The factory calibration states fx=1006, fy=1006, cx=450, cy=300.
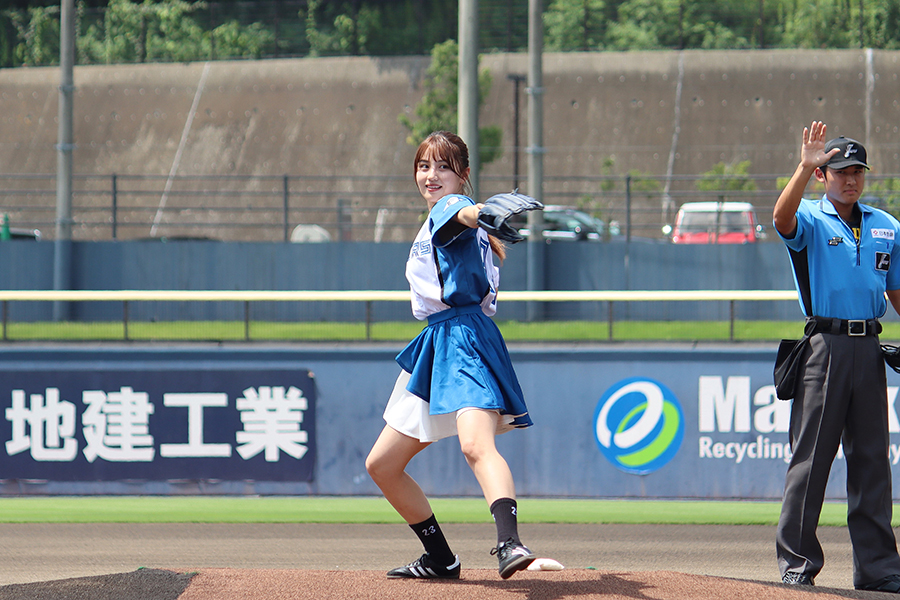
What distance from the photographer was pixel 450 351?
161 inches

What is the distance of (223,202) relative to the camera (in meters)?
43.8

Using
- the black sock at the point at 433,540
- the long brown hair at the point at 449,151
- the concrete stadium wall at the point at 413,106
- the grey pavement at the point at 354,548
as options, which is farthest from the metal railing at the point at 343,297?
the concrete stadium wall at the point at 413,106

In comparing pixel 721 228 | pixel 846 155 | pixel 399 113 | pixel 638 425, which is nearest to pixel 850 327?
pixel 846 155

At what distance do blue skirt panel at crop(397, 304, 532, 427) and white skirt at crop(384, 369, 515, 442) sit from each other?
0.04 metres

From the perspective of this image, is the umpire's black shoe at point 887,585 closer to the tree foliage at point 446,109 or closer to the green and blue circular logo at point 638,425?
the green and blue circular logo at point 638,425

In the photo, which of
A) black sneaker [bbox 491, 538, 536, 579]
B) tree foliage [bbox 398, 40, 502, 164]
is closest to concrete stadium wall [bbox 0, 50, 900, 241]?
tree foliage [bbox 398, 40, 502, 164]

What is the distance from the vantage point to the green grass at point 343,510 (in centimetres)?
747

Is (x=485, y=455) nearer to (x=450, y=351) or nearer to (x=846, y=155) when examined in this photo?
(x=450, y=351)

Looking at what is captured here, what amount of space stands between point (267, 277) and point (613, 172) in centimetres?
2703

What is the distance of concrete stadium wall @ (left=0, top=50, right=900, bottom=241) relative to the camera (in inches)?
1706

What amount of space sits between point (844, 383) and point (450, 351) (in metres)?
1.92

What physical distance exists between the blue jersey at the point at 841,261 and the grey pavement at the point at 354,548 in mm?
1698

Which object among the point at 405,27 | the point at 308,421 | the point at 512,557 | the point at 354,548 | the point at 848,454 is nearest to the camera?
the point at 512,557

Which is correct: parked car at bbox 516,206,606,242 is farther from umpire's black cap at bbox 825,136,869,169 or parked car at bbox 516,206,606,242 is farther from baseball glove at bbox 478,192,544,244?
baseball glove at bbox 478,192,544,244
